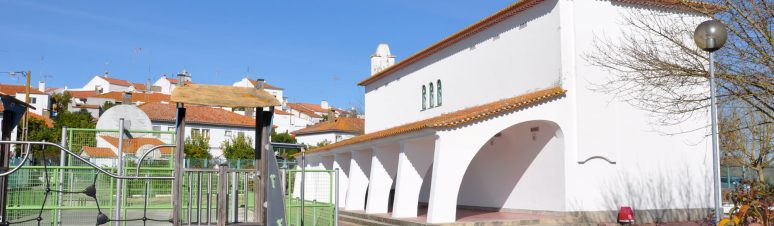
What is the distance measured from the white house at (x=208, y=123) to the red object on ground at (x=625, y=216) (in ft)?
139

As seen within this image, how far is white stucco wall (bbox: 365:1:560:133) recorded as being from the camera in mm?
18578

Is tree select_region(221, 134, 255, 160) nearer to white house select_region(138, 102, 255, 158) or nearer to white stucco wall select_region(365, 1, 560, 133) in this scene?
white house select_region(138, 102, 255, 158)

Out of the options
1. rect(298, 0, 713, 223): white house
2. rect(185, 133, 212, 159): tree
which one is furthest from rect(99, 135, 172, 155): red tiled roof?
rect(185, 133, 212, 159): tree

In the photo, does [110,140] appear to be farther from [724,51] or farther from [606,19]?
[724,51]

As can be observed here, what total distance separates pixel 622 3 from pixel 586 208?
5.79m

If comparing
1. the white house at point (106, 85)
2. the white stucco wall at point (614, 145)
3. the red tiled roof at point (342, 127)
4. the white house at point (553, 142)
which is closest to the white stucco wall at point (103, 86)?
the white house at point (106, 85)

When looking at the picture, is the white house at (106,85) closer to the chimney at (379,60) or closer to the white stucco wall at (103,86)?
the white stucco wall at (103,86)

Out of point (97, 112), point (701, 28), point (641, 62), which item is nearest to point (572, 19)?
point (641, 62)

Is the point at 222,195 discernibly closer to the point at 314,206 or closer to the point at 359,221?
the point at 314,206

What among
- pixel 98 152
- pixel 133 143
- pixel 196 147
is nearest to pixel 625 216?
pixel 133 143

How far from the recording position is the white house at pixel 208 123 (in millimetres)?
55125

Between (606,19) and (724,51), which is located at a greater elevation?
(606,19)

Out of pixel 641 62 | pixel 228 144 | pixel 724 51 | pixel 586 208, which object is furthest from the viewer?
pixel 228 144

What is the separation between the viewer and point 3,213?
8.62m
